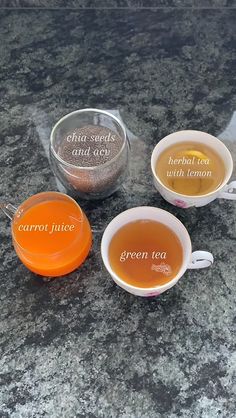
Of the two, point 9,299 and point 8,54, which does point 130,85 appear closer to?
point 8,54

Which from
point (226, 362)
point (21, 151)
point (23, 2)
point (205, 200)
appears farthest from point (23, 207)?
point (23, 2)

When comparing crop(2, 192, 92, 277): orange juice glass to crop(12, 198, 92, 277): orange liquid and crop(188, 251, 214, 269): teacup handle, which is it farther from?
crop(188, 251, 214, 269): teacup handle

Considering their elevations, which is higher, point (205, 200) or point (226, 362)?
point (205, 200)

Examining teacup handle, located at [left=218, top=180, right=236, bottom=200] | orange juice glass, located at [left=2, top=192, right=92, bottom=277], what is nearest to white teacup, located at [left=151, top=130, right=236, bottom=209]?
teacup handle, located at [left=218, top=180, right=236, bottom=200]

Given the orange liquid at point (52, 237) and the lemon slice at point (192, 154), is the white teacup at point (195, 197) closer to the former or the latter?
the lemon slice at point (192, 154)

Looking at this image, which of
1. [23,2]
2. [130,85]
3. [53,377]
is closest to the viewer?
[53,377]

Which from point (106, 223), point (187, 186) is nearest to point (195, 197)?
point (187, 186)

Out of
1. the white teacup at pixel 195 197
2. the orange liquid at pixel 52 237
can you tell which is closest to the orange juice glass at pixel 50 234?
the orange liquid at pixel 52 237
